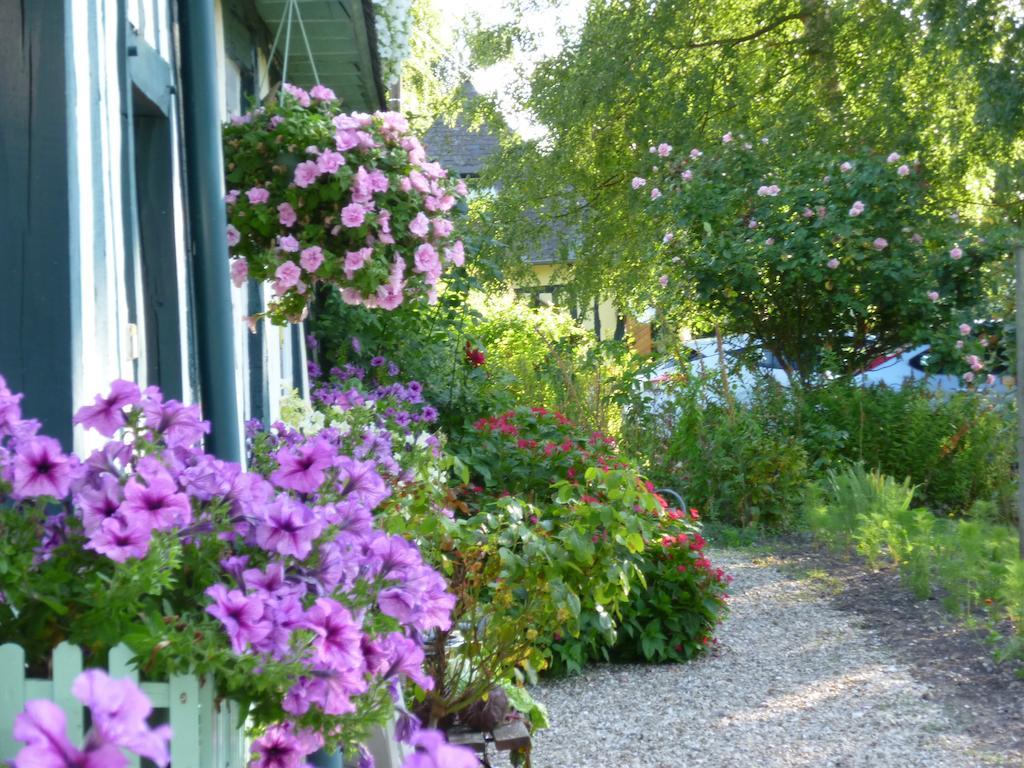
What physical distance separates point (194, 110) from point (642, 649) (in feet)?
12.2

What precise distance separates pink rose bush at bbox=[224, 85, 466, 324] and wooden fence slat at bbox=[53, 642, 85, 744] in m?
2.28

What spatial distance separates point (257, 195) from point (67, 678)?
2431 millimetres

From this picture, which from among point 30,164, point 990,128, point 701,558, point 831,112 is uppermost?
point 831,112

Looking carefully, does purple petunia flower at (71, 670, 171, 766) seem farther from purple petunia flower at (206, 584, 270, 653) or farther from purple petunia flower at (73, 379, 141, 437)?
purple petunia flower at (73, 379, 141, 437)

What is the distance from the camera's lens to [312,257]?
387cm

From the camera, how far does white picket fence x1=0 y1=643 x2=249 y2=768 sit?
66.9 inches

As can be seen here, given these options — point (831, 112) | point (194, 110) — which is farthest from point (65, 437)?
point (831, 112)

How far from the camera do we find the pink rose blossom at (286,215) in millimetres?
3936

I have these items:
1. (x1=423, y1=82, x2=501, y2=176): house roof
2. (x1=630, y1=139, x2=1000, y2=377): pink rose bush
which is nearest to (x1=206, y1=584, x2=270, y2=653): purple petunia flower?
(x1=630, y1=139, x2=1000, y2=377): pink rose bush

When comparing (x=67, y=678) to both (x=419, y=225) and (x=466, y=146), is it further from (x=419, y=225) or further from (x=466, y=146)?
(x=466, y=146)

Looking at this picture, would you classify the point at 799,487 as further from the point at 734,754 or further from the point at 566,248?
the point at 566,248

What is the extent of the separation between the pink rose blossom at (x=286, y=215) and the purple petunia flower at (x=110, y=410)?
2112mm

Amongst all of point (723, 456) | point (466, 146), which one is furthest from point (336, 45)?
point (466, 146)

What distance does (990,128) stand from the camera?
1099 centimetres
